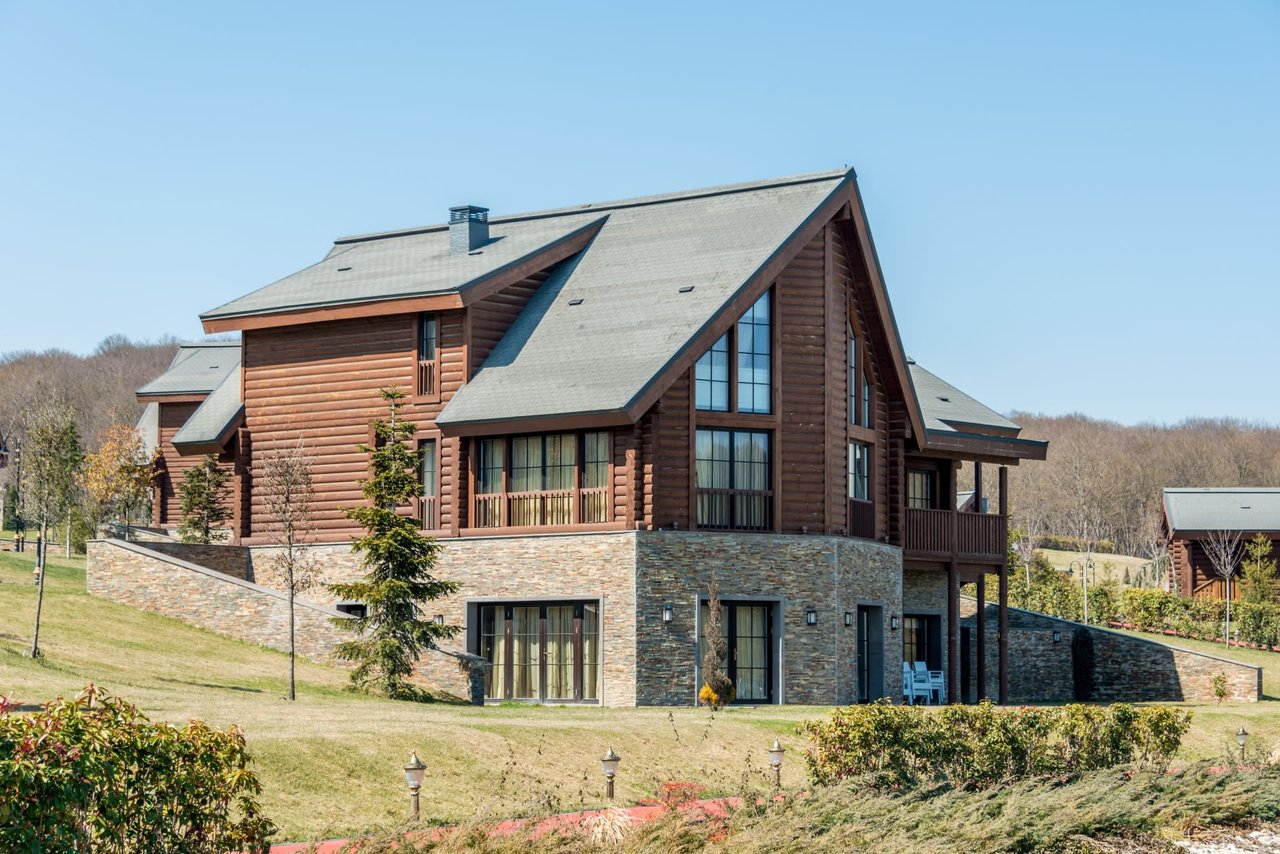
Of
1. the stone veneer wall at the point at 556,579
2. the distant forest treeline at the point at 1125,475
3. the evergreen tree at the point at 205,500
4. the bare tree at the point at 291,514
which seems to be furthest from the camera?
the distant forest treeline at the point at 1125,475

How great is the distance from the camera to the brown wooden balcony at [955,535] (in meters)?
37.9

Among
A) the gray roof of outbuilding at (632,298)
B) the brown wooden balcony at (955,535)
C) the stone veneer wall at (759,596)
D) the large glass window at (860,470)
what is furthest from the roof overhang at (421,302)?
the brown wooden balcony at (955,535)

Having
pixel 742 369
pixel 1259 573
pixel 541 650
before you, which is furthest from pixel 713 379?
pixel 1259 573

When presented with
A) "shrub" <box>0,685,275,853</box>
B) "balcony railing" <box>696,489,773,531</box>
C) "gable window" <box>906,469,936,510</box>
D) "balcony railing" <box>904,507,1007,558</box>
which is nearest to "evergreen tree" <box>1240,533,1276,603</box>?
"balcony railing" <box>904,507,1007,558</box>

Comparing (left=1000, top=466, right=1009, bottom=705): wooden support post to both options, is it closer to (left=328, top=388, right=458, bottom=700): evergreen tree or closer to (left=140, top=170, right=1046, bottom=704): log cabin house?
(left=140, top=170, right=1046, bottom=704): log cabin house

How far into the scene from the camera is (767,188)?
35.8 m

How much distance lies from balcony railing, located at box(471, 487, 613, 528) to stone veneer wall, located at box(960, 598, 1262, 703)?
14.0m

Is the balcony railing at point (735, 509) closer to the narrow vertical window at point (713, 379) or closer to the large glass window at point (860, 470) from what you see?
the narrow vertical window at point (713, 379)

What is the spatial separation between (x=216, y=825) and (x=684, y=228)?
24.0m

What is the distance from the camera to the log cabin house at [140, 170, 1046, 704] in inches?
1245

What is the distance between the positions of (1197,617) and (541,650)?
27811 mm

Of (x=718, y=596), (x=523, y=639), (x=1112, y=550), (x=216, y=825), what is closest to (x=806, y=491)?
(x=718, y=596)

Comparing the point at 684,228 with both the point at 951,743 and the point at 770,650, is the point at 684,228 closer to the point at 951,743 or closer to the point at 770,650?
the point at 770,650

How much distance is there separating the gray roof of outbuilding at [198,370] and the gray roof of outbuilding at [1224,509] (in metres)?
34.8
